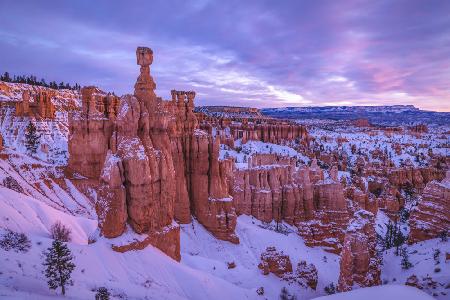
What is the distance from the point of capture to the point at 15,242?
51.8 feet

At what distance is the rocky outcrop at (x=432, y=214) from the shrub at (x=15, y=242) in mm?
27177

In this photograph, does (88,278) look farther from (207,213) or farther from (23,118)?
(23,118)

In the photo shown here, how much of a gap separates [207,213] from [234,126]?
3514 inches

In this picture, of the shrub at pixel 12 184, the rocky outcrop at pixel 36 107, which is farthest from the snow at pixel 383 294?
the rocky outcrop at pixel 36 107

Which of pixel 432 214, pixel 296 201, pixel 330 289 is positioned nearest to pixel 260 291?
pixel 330 289

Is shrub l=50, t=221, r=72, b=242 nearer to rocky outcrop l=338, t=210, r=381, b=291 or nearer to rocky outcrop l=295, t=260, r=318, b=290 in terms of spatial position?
rocky outcrop l=295, t=260, r=318, b=290

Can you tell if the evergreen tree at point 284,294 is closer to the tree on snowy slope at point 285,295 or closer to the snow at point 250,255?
the tree on snowy slope at point 285,295

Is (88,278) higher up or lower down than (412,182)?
higher up

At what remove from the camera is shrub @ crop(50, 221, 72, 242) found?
64.3ft

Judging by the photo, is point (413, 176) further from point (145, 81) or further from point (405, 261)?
point (145, 81)

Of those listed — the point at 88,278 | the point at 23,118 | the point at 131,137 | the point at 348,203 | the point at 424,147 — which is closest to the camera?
the point at 88,278

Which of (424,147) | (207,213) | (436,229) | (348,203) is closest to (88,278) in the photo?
(207,213)

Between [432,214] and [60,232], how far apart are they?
26545mm

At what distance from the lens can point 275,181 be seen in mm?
39375
